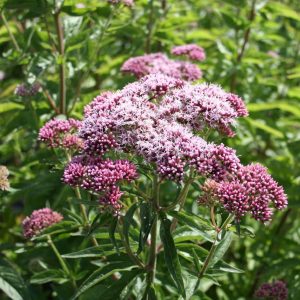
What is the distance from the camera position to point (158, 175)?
2.70 meters

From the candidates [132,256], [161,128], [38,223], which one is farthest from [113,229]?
[38,223]

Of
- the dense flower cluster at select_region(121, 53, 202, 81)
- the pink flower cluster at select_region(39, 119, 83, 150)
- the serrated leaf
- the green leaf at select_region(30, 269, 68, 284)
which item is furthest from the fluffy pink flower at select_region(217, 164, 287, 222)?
the dense flower cluster at select_region(121, 53, 202, 81)

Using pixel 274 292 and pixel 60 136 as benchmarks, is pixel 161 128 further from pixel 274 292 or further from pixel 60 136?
pixel 274 292

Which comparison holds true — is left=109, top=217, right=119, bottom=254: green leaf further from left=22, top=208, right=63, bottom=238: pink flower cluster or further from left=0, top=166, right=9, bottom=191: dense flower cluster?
left=0, top=166, right=9, bottom=191: dense flower cluster

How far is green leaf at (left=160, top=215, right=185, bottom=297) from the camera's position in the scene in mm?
2678

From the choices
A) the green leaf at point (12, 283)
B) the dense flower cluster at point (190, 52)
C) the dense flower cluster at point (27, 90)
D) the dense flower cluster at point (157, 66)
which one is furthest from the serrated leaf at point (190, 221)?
the dense flower cluster at point (190, 52)

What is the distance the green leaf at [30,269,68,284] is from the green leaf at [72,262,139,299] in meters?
0.54

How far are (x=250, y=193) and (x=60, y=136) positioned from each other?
4.01 feet

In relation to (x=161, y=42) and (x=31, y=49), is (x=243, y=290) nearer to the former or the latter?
(x=161, y=42)

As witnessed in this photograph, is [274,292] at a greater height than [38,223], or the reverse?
[38,223]

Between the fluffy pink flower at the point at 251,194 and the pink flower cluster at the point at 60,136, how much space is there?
A: 37.5 inches

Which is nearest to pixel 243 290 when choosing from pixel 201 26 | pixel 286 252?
pixel 286 252

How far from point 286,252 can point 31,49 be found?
309cm

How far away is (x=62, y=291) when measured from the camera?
12.7ft
